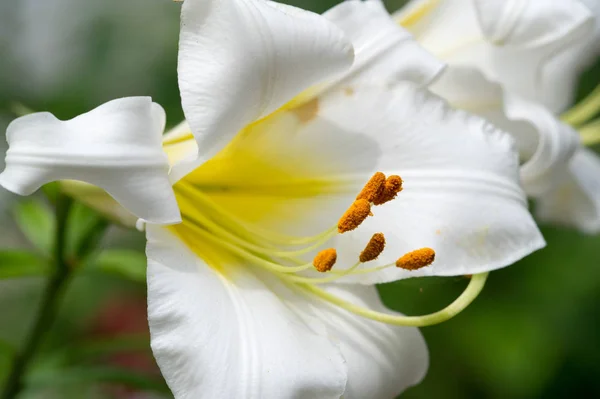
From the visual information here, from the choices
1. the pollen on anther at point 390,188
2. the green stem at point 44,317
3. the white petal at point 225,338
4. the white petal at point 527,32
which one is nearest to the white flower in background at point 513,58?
the white petal at point 527,32

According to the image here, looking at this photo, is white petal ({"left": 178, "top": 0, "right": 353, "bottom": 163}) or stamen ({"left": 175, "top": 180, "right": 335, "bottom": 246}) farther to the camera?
stamen ({"left": 175, "top": 180, "right": 335, "bottom": 246})

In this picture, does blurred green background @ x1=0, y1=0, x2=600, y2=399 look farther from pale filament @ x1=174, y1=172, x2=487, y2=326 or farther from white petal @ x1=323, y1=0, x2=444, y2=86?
white petal @ x1=323, y1=0, x2=444, y2=86

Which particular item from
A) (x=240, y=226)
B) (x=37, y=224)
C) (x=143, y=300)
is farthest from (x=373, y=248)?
(x=143, y=300)

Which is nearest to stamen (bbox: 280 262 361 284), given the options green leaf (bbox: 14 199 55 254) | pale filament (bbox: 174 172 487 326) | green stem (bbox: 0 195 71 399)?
pale filament (bbox: 174 172 487 326)

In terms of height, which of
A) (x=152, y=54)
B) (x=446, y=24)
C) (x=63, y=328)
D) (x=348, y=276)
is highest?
(x=446, y=24)

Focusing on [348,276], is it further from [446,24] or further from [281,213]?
[446,24]

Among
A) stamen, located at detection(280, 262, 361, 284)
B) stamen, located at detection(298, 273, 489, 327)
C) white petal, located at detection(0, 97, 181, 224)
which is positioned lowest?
stamen, located at detection(298, 273, 489, 327)

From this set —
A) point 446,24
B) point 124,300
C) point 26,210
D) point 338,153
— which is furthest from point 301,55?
point 124,300
